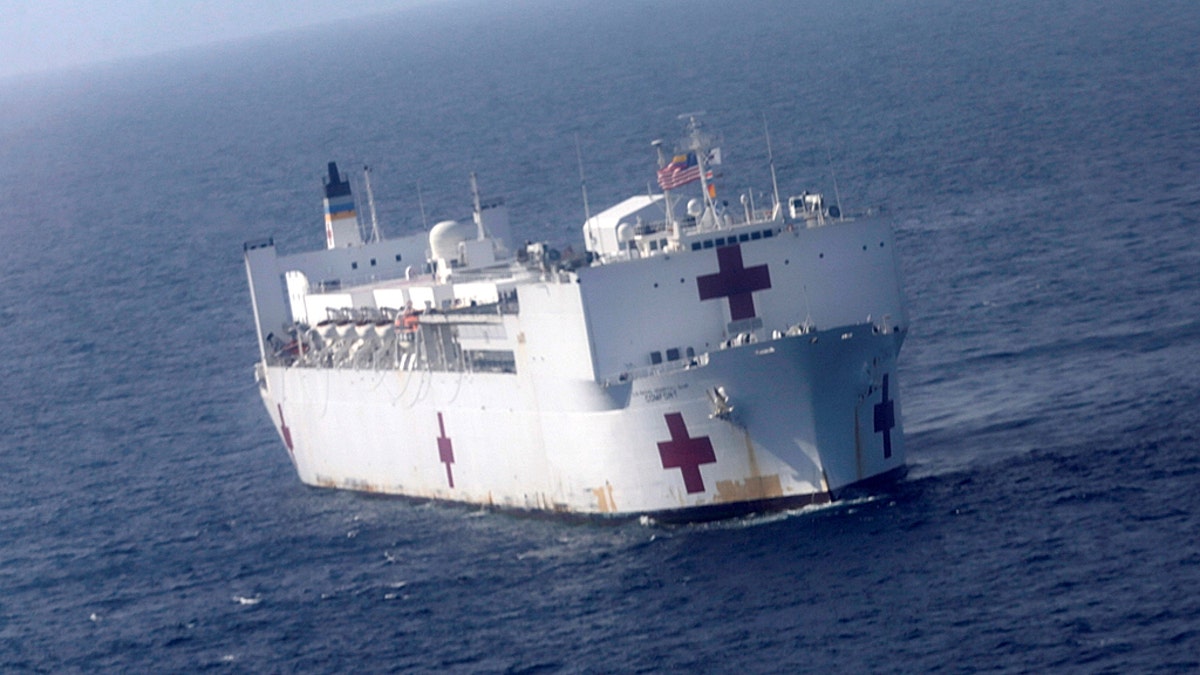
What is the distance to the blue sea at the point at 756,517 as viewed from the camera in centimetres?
3397

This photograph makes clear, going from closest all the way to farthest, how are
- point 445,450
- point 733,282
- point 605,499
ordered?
1. point 733,282
2. point 605,499
3. point 445,450

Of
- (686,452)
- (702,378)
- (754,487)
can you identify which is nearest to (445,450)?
(686,452)

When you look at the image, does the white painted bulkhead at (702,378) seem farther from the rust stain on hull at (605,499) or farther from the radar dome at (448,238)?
the radar dome at (448,238)

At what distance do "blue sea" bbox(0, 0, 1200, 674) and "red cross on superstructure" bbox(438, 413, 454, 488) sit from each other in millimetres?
991

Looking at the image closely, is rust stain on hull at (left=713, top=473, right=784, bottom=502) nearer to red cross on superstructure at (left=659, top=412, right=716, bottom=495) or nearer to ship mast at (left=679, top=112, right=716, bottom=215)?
red cross on superstructure at (left=659, top=412, right=716, bottom=495)

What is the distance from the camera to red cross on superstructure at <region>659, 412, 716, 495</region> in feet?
128

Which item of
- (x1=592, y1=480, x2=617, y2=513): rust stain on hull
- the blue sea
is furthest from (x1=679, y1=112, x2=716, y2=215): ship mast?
the blue sea

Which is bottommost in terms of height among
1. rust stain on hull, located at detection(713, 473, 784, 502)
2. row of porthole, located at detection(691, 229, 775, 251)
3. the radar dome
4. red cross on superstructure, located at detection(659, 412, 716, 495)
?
rust stain on hull, located at detection(713, 473, 784, 502)

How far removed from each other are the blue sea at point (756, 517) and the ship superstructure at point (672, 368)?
0.81m

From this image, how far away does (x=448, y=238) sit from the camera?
49750 millimetres

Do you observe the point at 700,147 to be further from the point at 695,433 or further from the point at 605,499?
the point at 605,499

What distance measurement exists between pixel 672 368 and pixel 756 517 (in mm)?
3102

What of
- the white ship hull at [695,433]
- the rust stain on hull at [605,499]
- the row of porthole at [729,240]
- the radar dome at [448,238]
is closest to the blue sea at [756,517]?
the rust stain on hull at [605,499]

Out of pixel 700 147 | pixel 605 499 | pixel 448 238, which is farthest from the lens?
pixel 448 238
